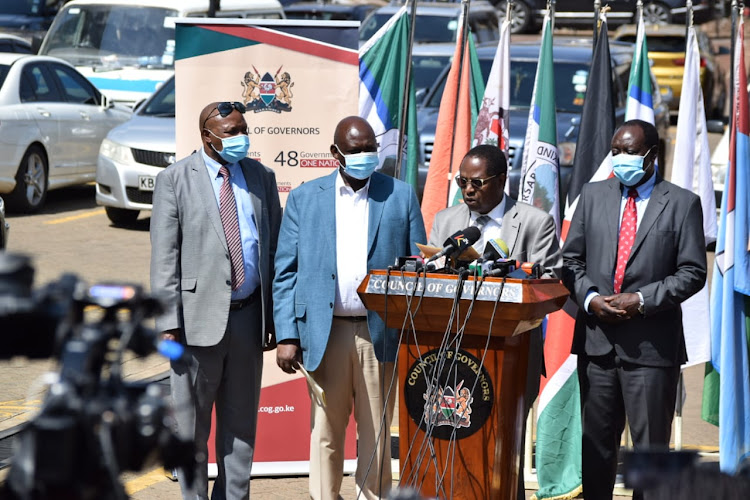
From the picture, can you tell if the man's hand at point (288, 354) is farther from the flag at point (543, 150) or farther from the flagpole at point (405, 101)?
the flag at point (543, 150)

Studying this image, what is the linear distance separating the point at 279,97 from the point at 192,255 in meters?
1.32

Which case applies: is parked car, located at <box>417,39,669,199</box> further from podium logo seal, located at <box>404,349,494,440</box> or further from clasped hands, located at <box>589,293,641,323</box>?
podium logo seal, located at <box>404,349,494,440</box>

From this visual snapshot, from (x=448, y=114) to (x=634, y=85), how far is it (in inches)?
45.7

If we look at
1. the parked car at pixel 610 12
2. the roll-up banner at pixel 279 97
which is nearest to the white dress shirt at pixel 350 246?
the roll-up banner at pixel 279 97

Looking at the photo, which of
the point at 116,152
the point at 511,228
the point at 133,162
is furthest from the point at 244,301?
the point at 116,152

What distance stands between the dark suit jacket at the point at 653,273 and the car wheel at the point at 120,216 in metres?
9.35

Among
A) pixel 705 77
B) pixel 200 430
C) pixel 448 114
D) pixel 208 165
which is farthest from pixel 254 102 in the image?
pixel 705 77

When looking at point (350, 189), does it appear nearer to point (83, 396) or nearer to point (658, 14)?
point (83, 396)

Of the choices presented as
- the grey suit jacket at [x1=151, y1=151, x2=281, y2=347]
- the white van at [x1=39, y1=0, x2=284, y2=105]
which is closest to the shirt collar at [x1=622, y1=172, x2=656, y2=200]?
the grey suit jacket at [x1=151, y1=151, x2=281, y2=347]

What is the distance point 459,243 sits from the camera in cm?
471

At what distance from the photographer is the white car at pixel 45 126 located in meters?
13.5

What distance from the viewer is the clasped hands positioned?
5211mm

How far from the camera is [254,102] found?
20.6ft

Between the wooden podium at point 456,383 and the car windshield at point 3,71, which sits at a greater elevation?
the car windshield at point 3,71
